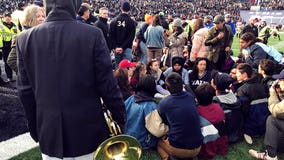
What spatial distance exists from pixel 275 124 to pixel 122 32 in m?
3.86

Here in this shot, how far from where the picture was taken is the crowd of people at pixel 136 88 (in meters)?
1.89

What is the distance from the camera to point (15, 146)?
4.06 meters

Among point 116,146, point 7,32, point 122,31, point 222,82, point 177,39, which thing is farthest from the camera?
point 177,39

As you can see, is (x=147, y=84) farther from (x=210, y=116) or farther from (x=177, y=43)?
(x=177, y=43)

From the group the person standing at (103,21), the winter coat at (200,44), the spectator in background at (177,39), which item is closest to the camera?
the person standing at (103,21)

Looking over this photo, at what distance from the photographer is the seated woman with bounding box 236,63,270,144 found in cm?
431

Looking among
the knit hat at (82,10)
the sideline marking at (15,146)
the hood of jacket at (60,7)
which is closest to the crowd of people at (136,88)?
the hood of jacket at (60,7)

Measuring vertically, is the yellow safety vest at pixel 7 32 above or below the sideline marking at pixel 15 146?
above

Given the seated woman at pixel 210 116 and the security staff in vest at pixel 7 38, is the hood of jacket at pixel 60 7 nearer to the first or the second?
the seated woman at pixel 210 116

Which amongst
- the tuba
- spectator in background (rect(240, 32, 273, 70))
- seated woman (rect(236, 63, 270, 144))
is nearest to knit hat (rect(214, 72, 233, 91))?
seated woman (rect(236, 63, 270, 144))

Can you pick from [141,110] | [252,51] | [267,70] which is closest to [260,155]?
[267,70]

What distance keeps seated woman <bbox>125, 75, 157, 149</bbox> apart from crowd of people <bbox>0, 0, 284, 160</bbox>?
0.04ft

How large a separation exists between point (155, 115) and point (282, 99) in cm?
163

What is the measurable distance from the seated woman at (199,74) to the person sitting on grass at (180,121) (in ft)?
6.51
